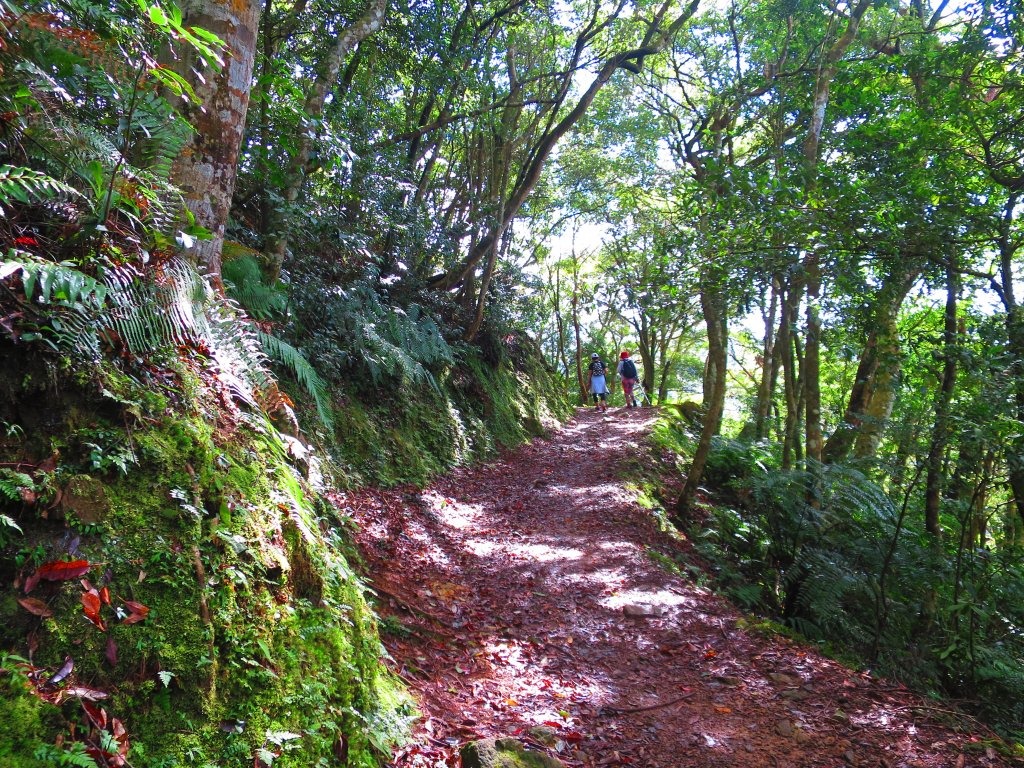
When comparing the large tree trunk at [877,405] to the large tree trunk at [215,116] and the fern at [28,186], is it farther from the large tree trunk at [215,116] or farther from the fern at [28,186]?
the fern at [28,186]

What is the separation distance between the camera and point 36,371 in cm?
216

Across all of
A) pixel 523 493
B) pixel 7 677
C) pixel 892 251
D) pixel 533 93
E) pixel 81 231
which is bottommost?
pixel 523 493

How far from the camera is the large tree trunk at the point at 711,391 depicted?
7.98 m

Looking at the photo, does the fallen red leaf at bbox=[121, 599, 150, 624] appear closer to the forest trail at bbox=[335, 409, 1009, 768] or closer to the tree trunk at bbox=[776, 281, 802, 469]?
the forest trail at bbox=[335, 409, 1009, 768]

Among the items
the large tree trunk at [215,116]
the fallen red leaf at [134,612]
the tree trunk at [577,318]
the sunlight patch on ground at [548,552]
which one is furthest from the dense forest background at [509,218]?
the tree trunk at [577,318]

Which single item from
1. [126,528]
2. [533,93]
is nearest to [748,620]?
[126,528]

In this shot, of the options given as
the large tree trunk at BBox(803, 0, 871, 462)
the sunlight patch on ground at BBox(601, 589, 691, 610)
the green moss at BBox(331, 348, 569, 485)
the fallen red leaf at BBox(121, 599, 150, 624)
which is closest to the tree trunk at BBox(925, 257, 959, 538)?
the large tree trunk at BBox(803, 0, 871, 462)

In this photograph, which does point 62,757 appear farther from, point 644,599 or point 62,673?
point 644,599

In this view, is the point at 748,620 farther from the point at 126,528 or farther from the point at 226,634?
the point at 126,528

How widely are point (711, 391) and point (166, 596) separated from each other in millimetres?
8478

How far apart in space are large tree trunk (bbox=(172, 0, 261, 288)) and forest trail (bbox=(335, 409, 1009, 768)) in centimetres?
305

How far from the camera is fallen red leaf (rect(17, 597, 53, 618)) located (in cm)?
176

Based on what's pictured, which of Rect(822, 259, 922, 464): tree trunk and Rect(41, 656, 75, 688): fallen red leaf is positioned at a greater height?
Rect(822, 259, 922, 464): tree trunk

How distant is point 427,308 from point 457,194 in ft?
14.6
